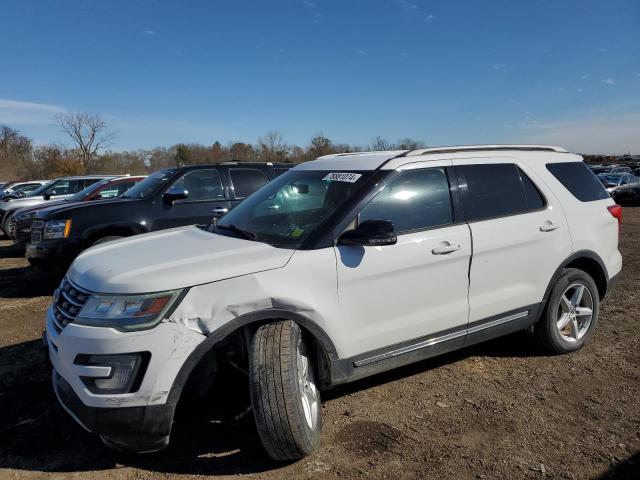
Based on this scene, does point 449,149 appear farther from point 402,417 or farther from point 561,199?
point 402,417

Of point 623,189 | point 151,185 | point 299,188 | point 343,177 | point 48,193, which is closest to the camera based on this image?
point 343,177

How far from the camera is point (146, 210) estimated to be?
272 inches

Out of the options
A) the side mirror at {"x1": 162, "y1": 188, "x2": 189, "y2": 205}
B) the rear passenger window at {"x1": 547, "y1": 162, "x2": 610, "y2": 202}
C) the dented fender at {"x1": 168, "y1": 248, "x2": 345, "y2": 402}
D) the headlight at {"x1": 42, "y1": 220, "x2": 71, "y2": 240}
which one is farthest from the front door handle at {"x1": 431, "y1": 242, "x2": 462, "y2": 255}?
the headlight at {"x1": 42, "y1": 220, "x2": 71, "y2": 240}

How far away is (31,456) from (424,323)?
2.66 m

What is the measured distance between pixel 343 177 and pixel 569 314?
2.50 metres

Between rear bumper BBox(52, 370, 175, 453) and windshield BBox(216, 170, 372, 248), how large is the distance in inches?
47.1

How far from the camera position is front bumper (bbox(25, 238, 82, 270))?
21.2 ft

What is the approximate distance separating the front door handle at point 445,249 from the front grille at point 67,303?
7.32 feet

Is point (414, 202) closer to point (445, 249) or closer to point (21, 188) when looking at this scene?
point (445, 249)

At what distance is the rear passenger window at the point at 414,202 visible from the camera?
323 cm

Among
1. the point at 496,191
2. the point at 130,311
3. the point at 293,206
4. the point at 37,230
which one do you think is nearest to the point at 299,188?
the point at 293,206

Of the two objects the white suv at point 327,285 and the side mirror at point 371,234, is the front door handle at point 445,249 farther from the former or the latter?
the side mirror at point 371,234

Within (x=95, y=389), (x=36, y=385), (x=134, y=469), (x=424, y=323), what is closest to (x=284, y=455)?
(x=134, y=469)

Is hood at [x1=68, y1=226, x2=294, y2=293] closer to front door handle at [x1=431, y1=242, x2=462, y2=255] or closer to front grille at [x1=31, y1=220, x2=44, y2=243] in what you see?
front door handle at [x1=431, y1=242, x2=462, y2=255]
